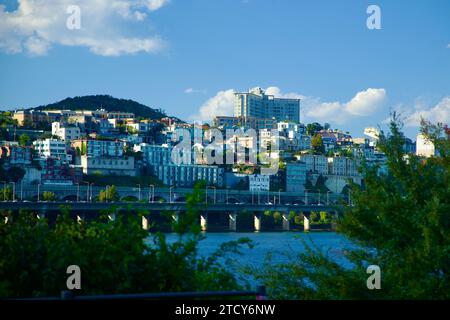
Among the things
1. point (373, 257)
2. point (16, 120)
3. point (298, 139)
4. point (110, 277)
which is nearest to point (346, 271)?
point (373, 257)

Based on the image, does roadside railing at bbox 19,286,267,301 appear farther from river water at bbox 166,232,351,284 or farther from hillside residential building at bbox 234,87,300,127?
hillside residential building at bbox 234,87,300,127

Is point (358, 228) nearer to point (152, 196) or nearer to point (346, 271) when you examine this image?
point (346, 271)

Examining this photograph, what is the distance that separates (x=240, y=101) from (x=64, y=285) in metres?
115

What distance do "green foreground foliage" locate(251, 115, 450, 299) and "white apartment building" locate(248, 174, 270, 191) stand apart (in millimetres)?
58943

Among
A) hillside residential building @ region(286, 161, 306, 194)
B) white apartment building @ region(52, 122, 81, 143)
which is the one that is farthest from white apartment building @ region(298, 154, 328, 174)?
white apartment building @ region(52, 122, 81, 143)

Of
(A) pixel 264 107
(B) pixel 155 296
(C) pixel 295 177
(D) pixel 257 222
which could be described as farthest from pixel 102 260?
(A) pixel 264 107

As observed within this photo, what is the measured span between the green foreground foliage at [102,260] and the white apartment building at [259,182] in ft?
203

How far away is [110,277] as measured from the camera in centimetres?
516

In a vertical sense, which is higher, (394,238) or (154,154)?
(154,154)

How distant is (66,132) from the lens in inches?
2950

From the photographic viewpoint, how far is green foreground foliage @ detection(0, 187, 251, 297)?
4.99 meters

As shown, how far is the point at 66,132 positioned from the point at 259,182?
57.6 feet

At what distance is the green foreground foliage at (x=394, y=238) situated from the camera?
7289 millimetres

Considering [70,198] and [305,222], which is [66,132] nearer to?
[70,198]
